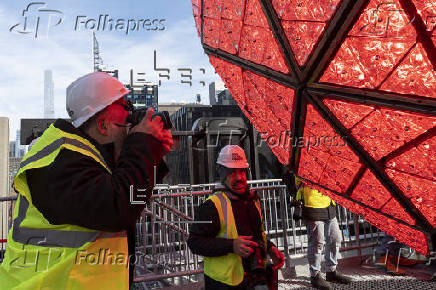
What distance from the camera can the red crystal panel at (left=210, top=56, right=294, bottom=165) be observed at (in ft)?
6.08

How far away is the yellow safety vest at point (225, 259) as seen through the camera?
9.55ft

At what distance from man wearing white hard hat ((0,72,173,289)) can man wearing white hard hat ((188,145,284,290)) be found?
167 cm

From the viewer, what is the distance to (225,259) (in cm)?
297

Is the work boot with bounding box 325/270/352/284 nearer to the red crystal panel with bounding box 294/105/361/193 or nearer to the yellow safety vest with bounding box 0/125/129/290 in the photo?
the red crystal panel with bounding box 294/105/361/193

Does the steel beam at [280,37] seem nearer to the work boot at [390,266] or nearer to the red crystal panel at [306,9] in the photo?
the red crystal panel at [306,9]

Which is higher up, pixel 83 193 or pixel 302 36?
pixel 302 36

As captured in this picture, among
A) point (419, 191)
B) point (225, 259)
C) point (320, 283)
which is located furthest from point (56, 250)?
point (320, 283)

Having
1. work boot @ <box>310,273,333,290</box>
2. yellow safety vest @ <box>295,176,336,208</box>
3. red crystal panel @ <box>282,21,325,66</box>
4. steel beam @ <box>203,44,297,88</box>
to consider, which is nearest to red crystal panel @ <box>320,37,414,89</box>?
red crystal panel @ <box>282,21,325,66</box>

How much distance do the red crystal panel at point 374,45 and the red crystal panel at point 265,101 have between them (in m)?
0.37

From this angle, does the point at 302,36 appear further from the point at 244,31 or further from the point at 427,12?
the point at 427,12

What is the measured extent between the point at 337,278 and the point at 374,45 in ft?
17.4

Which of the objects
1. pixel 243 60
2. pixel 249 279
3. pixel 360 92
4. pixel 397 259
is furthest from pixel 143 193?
pixel 397 259

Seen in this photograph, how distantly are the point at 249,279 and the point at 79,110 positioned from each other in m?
2.09

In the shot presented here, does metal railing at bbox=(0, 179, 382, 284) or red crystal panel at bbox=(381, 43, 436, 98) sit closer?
red crystal panel at bbox=(381, 43, 436, 98)
